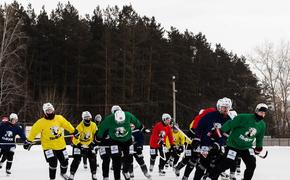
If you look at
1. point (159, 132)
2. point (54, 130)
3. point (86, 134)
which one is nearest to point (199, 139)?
point (54, 130)

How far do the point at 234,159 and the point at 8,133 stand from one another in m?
7.90

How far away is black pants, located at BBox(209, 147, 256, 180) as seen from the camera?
8.89m

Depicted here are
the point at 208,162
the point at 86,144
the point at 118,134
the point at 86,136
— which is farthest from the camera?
the point at 86,136

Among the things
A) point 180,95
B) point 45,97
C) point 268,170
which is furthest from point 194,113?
point 268,170

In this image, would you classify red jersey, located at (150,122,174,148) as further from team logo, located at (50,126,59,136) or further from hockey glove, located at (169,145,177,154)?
team logo, located at (50,126,59,136)

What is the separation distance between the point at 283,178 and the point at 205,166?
399 centimetres

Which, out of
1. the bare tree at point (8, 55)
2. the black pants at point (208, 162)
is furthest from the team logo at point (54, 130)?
the bare tree at point (8, 55)

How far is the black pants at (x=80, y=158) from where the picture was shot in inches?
462

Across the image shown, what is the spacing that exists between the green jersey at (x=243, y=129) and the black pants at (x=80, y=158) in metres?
4.02

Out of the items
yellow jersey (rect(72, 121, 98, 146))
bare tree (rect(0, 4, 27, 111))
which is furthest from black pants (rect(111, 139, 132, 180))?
bare tree (rect(0, 4, 27, 111))

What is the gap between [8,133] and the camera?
578 inches

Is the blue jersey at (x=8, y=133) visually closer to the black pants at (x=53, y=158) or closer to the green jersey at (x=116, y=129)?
the black pants at (x=53, y=158)

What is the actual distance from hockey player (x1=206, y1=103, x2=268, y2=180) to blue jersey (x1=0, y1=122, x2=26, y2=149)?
23.4 feet

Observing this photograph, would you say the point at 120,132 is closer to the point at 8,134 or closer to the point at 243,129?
the point at 243,129
